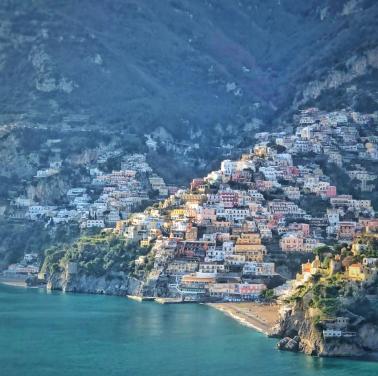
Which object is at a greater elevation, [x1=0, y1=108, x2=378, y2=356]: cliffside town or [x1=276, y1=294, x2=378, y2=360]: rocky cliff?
[x1=0, y1=108, x2=378, y2=356]: cliffside town

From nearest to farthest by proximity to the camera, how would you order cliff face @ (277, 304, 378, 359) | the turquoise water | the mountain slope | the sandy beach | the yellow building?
1. the turquoise water
2. cliff face @ (277, 304, 378, 359)
3. the yellow building
4. the sandy beach
5. the mountain slope

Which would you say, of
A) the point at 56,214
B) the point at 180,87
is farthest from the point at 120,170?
the point at 180,87

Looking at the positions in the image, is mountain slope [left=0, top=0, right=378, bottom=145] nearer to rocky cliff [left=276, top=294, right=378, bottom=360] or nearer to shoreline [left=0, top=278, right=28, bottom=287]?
shoreline [left=0, top=278, right=28, bottom=287]

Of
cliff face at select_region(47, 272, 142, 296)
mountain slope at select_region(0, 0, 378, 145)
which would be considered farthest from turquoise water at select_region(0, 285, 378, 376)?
mountain slope at select_region(0, 0, 378, 145)

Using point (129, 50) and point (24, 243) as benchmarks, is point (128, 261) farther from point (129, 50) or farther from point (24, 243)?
point (129, 50)

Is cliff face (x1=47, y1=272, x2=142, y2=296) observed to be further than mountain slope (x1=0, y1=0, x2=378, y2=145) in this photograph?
No

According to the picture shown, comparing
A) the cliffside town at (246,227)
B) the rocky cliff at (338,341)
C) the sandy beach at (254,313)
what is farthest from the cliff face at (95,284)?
the rocky cliff at (338,341)

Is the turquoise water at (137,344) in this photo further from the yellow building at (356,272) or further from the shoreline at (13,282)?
the shoreline at (13,282)
